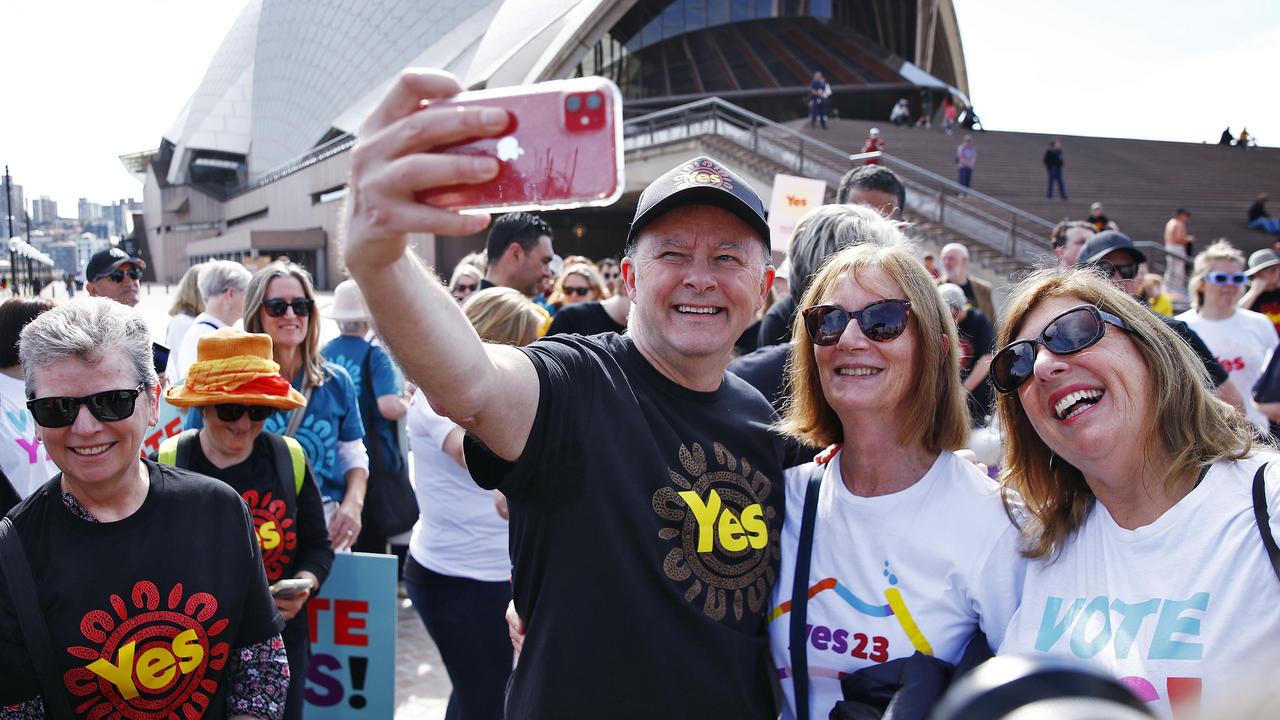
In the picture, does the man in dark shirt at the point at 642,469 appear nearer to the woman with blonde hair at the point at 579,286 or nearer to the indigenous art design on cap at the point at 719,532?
the indigenous art design on cap at the point at 719,532

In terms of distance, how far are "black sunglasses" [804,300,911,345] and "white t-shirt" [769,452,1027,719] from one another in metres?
0.37

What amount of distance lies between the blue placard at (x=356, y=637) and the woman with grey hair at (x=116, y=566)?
2.90ft

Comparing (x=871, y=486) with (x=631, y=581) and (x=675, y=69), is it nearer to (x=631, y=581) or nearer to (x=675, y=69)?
(x=631, y=581)

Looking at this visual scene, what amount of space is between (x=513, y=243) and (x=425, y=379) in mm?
3701

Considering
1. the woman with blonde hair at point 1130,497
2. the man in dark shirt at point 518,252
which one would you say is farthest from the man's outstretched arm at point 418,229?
the man in dark shirt at point 518,252

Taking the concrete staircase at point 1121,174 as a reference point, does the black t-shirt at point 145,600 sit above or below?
below

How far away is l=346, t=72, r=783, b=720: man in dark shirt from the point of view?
1.58m

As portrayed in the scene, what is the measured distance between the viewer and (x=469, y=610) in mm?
3057

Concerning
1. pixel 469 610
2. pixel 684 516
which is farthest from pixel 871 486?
pixel 469 610

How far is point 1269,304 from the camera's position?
621cm

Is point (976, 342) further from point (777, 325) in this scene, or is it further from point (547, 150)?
point (547, 150)

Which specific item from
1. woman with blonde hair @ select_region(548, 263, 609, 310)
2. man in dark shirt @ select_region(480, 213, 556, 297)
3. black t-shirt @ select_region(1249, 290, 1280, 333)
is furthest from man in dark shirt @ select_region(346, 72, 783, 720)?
black t-shirt @ select_region(1249, 290, 1280, 333)

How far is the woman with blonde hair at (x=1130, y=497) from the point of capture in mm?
1534

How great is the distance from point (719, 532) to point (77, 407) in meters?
1.66
